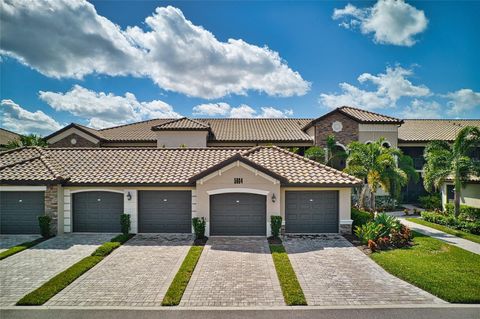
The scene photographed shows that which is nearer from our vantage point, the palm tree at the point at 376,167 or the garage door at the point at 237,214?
the garage door at the point at 237,214

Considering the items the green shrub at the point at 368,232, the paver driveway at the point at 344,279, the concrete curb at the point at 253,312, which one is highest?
the green shrub at the point at 368,232

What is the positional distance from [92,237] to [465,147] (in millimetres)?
23052

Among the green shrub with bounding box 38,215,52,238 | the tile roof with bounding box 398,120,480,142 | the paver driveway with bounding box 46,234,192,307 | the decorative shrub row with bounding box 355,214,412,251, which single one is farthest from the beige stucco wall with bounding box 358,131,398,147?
the green shrub with bounding box 38,215,52,238

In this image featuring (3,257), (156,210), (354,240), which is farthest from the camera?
(156,210)

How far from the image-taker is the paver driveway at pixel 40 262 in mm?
8852

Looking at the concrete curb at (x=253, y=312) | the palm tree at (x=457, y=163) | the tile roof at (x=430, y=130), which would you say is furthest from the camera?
the tile roof at (x=430, y=130)

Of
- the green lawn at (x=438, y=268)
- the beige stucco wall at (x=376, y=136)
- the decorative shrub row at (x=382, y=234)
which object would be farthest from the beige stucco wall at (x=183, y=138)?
the green lawn at (x=438, y=268)

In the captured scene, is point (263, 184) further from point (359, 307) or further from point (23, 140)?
point (23, 140)

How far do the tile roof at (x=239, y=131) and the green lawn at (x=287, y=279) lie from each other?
56.2 feet

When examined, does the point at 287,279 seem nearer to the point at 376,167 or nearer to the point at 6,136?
the point at 376,167

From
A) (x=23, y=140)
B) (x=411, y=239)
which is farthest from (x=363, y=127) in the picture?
(x=23, y=140)

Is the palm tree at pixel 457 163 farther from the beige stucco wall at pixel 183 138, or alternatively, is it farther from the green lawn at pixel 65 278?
the green lawn at pixel 65 278

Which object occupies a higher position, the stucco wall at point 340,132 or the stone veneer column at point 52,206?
the stucco wall at point 340,132

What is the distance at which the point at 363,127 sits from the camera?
26.5m
